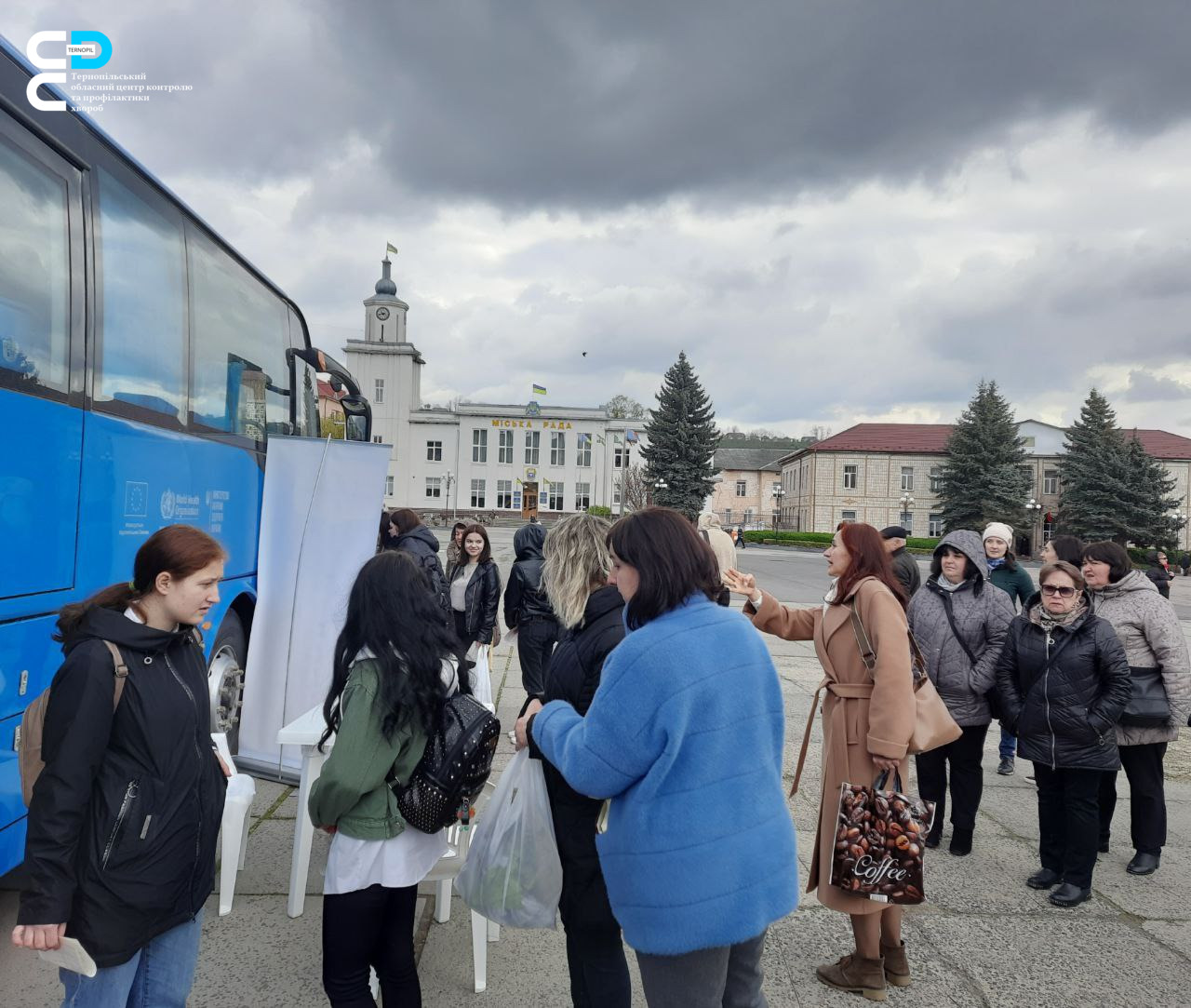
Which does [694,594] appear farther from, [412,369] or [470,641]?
[412,369]

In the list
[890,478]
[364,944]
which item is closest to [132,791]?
[364,944]

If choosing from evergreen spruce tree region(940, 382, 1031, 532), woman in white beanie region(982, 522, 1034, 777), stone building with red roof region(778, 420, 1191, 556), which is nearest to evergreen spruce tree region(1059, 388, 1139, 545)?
evergreen spruce tree region(940, 382, 1031, 532)

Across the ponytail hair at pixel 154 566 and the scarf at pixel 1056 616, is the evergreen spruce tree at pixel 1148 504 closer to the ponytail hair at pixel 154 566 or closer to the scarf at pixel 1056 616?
the scarf at pixel 1056 616

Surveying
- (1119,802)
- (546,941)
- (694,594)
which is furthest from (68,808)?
(1119,802)

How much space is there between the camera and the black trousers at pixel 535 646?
23.6 ft

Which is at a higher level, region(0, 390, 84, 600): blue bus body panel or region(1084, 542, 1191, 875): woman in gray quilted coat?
region(0, 390, 84, 600): blue bus body panel

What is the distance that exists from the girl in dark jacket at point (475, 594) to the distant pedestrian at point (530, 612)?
1.19ft

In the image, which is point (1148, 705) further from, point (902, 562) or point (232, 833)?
point (232, 833)

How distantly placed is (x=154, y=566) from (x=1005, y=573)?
714cm

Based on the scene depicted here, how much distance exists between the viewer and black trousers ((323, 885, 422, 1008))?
248cm

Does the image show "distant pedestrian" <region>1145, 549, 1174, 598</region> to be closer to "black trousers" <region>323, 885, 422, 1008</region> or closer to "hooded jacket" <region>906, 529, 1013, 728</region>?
"hooded jacket" <region>906, 529, 1013, 728</region>

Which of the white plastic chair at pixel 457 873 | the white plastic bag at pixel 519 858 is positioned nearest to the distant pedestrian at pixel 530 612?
the white plastic chair at pixel 457 873

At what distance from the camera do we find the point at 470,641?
25.6 feet

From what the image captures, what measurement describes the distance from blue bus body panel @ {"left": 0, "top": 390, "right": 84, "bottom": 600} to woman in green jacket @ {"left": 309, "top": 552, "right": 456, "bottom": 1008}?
5.44 ft
